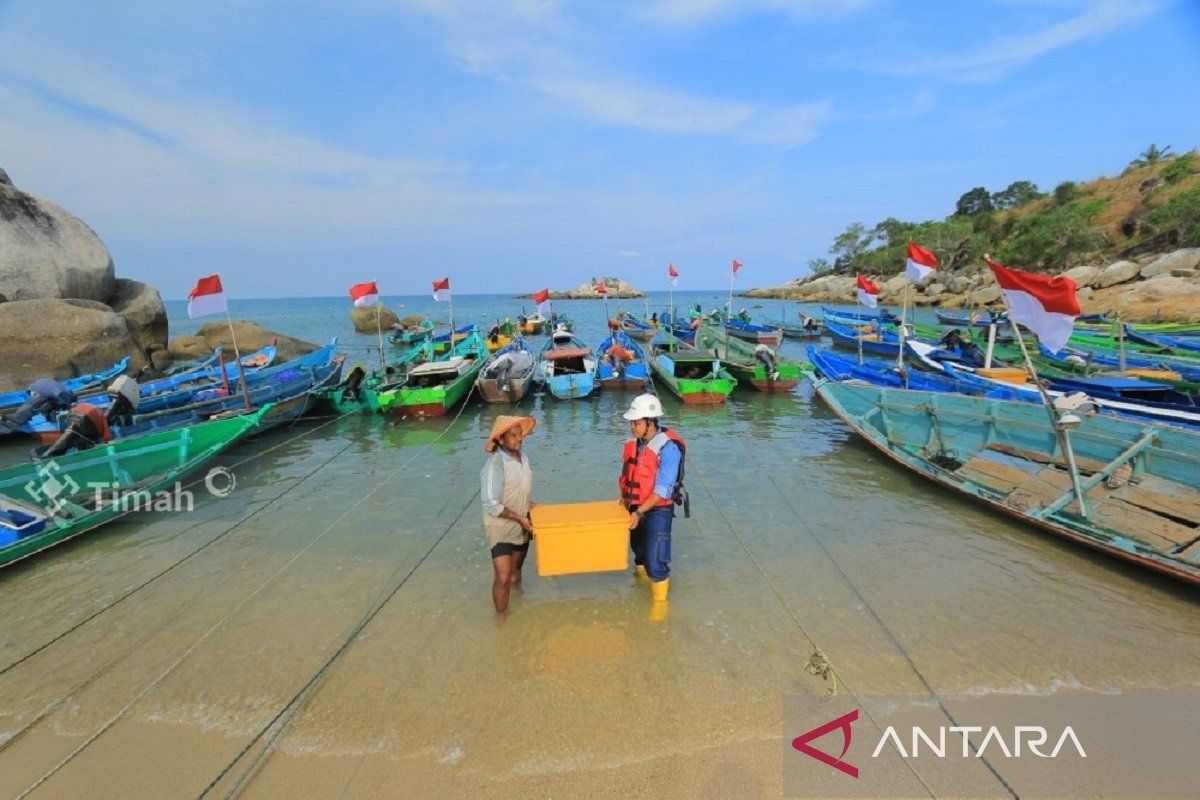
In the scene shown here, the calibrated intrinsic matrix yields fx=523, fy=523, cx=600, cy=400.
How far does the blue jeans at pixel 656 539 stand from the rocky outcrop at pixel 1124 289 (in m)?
28.0

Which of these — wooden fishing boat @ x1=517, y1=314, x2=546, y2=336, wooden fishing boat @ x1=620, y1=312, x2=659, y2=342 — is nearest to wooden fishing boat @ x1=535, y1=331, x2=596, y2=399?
wooden fishing boat @ x1=620, y1=312, x2=659, y2=342

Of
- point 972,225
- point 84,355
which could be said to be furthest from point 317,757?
point 972,225

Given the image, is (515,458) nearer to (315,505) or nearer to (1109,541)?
(315,505)

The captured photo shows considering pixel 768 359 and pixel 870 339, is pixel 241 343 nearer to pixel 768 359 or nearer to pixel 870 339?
pixel 768 359

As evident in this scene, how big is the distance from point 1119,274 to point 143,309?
6682 centimetres

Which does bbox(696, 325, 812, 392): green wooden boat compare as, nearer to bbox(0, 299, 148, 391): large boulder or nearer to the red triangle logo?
the red triangle logo

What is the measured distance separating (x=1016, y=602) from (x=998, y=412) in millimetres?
4927

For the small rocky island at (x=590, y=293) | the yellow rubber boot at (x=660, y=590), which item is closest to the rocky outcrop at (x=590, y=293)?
the small rocky island at (x=590, y=293)

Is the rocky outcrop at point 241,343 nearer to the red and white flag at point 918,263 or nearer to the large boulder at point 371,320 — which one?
the large boulder at point 371,320

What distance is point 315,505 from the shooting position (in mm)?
9547

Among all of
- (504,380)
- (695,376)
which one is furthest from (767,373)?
(504,380)

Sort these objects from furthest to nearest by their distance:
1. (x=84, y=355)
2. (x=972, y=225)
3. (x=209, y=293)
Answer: (x=972, y=225), (x=84, y=355), (x=209, y=293)
